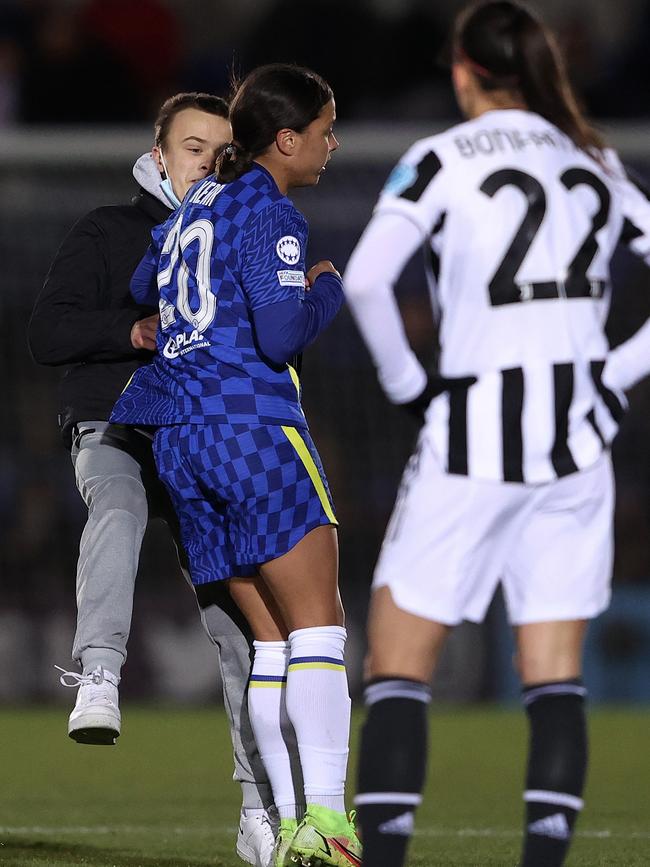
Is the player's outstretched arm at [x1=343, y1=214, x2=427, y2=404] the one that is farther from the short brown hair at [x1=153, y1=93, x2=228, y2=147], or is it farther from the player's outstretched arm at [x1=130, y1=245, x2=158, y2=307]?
the short brown hair at [x1=153, y1=93, x2=228, y2=147]

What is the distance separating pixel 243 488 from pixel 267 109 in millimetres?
915

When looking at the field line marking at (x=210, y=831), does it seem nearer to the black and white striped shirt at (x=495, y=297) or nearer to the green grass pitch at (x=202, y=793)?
the green grass pitch at (x=202, y=793)

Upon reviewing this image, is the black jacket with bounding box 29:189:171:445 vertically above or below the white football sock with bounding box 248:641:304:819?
above

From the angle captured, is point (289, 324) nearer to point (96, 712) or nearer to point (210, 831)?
point (96, 712)

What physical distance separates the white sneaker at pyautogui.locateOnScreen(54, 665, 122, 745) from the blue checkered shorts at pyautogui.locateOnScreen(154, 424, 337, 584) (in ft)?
1.36

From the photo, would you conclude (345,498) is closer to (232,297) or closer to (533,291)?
(232,297)

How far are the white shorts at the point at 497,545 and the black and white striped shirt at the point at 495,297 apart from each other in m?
0.04

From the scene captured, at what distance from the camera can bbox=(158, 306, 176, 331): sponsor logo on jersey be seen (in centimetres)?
409

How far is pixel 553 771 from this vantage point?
10.6 feet

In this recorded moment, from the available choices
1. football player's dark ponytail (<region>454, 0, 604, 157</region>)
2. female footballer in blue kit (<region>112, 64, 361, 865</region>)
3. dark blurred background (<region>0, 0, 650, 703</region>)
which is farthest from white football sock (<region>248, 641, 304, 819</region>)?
dark blurred background (<region>0, 0, 650, 703</region>)

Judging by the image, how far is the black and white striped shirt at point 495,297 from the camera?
10.7 feet

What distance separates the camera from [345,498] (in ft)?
35.2

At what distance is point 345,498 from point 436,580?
751 centimetres

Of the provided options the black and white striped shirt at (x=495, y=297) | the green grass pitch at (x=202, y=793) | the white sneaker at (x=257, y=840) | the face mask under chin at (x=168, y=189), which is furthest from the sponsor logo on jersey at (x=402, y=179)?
the green grass pitch at (x=202, y=793)
